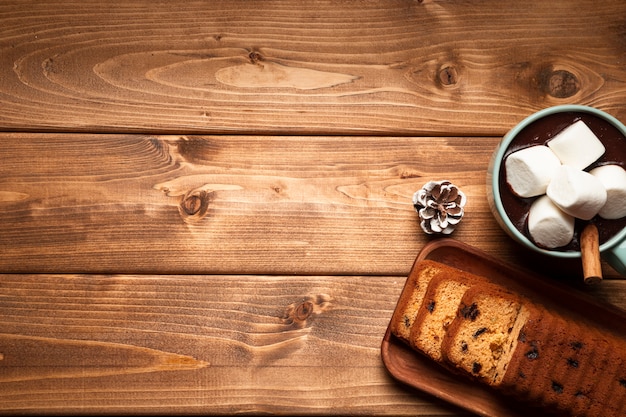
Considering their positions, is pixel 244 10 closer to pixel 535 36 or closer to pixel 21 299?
pixel 535 36

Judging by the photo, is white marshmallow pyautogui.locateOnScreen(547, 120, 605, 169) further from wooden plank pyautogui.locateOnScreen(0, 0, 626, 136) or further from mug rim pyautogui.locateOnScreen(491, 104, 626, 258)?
wooden plank pyautogui.locateOnScreen(0, 0, 626, 136)

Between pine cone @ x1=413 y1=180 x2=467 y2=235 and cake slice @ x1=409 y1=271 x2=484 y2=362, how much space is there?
82 mm

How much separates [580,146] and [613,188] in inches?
2.8

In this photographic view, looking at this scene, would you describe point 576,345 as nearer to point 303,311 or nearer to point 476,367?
point 476,367

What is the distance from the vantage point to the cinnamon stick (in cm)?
72

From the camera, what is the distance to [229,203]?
2.94 feet

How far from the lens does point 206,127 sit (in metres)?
0.90

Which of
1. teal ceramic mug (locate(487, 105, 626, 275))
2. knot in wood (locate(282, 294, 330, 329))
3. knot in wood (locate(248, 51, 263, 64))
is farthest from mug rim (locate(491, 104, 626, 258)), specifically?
knot in wood (locate(248, 51, 263, 64))

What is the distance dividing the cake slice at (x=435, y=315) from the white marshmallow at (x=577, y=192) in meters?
0.20

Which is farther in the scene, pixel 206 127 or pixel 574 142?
pixel 206 127

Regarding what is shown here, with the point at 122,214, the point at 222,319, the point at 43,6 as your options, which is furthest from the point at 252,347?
the point at 43,6

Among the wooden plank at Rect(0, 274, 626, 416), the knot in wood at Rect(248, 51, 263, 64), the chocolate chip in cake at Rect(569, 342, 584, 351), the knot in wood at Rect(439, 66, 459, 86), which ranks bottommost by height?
the wooden plank at Rect(0, 274, 626, 416)

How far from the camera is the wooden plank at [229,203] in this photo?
2.93 feet

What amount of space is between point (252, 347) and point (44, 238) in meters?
0.39
